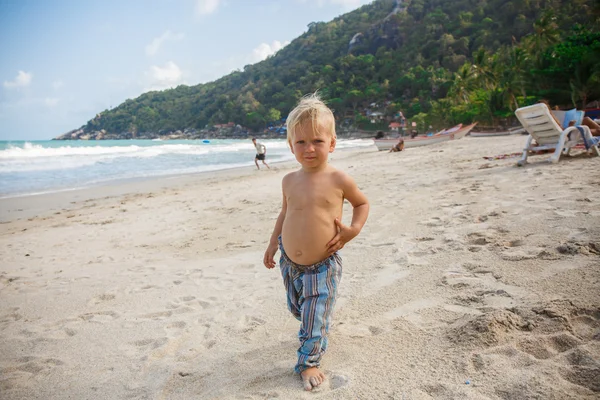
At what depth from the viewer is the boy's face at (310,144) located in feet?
6.16

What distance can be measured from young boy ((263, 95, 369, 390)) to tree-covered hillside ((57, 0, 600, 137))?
2768cm

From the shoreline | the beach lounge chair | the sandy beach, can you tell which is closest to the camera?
the sandy beach

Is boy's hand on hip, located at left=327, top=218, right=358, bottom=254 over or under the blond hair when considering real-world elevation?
under

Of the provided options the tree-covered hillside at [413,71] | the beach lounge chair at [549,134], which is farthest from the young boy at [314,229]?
the tree-covered hillside at [413,71]

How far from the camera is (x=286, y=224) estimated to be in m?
1.99

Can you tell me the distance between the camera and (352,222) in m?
1.89

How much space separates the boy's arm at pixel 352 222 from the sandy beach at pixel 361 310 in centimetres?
61

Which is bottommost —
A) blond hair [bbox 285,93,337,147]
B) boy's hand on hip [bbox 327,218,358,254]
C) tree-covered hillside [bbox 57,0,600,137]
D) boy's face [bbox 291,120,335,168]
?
boy's hand on hip [bbox 327,218,358,254]

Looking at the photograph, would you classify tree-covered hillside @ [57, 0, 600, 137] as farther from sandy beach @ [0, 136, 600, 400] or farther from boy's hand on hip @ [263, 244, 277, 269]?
boy's hand on hip @ [263, 244, 277, 269]

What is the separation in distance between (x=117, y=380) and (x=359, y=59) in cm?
9568

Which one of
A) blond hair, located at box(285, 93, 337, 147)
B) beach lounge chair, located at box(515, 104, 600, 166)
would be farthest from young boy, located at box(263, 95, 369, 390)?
beach lounge chair, located at box(515, 104, 600, 166)

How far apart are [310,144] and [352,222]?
1.53 ft

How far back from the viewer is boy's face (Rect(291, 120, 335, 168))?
1.88 metres

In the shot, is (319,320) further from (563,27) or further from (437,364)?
(563,27)
